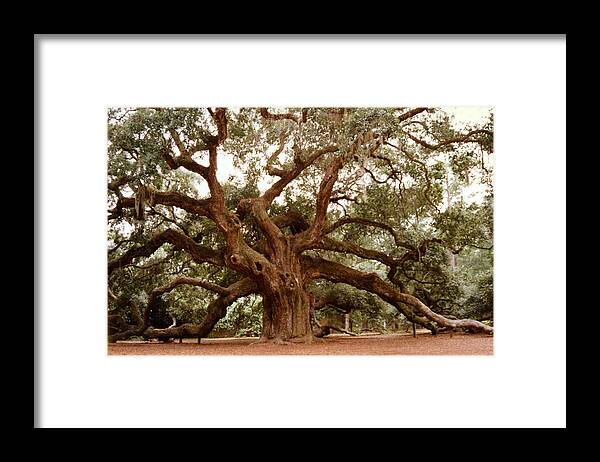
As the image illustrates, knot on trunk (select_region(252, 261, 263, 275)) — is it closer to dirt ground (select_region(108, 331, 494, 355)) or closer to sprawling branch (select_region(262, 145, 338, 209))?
sprawling branch (select_region(262, 145, 338, 209))

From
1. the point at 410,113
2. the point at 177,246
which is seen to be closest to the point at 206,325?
the point at 177,246

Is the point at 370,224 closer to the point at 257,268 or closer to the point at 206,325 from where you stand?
the point at 257,268

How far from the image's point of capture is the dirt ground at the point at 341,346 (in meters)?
5.82

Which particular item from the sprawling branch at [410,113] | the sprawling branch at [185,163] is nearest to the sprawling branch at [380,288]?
the sprawling branch at [185,163]

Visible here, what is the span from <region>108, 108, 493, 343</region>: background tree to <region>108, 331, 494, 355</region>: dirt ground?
0.43ft

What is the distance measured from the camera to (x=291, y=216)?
6426 millimetres

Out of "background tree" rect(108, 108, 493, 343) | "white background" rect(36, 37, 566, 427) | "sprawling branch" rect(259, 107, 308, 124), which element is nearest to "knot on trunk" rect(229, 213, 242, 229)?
"background tree" rect(108, 108, 493, 343)

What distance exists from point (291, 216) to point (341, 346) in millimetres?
1313

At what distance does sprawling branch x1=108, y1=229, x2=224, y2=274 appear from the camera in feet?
20.2
